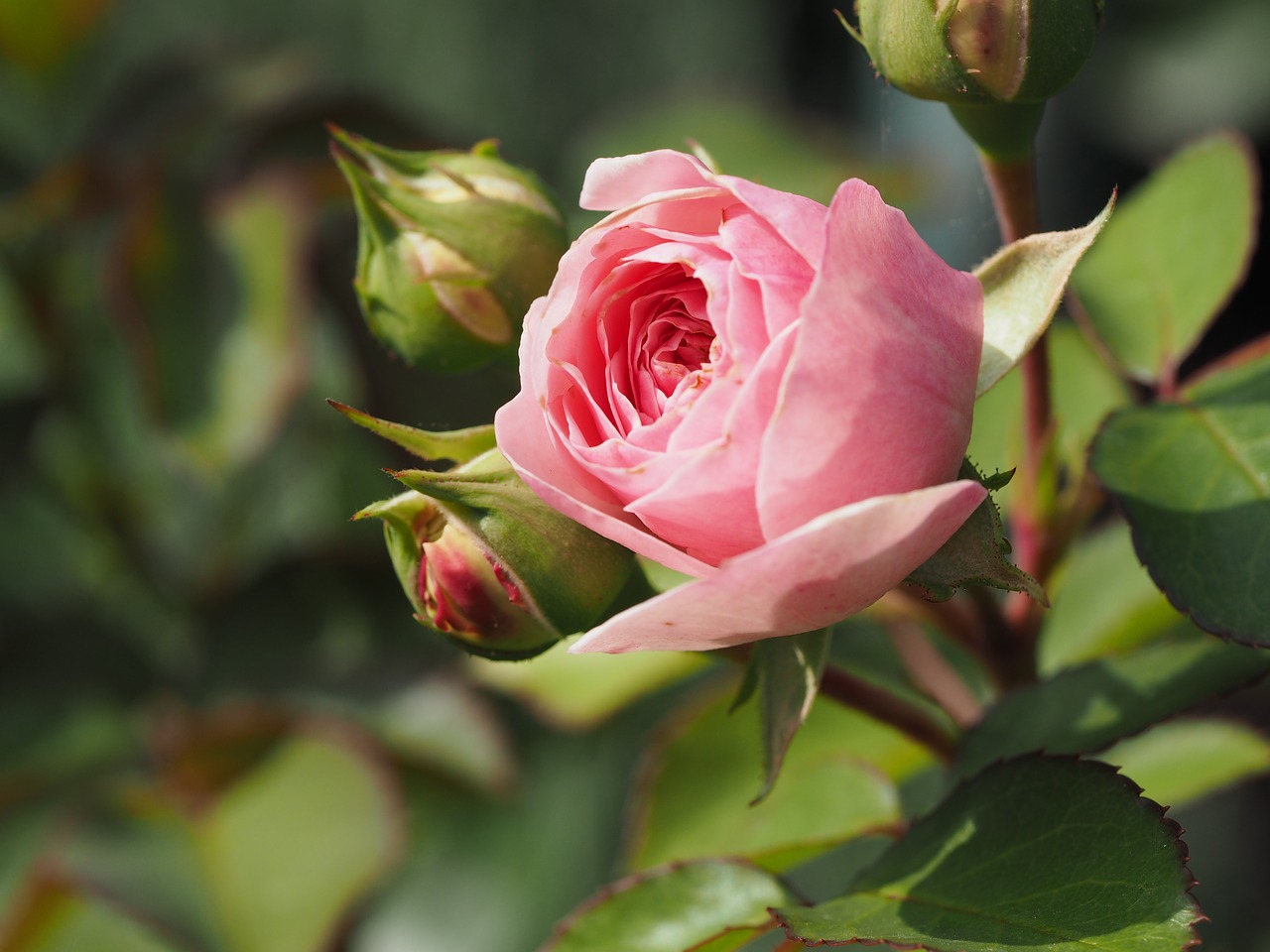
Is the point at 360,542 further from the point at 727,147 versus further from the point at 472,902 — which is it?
the point at 727,147

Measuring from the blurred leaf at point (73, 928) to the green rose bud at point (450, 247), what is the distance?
0.46 meters

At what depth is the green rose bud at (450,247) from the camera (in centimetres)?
46

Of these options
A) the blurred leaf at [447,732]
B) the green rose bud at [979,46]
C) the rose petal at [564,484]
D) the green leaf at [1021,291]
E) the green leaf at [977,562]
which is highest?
the green rose bud at [979,46]

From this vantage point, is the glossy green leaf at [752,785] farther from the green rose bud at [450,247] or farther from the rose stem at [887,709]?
the green rose bud at [450,247]

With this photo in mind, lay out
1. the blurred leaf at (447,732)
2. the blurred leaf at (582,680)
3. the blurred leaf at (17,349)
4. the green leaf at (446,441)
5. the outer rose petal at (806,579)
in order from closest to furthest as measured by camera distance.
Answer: the outer rose petal at (806,579), the green leaf at (446,441), the blurred leaf at (582,680), the blurred leaf at (447,732), the blurred leaf at (17,349)

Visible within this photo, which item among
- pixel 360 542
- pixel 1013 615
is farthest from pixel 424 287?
pixel 360 542

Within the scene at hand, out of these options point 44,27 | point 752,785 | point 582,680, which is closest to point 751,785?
point 752,785

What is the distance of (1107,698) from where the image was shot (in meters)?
0.49

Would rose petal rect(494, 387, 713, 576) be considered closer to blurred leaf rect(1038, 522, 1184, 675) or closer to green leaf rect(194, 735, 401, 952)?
blurred leaf rect(1038, 522, 1184, 675)

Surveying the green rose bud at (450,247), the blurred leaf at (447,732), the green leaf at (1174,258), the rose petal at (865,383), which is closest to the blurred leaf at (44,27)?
Answer: the blurred leaf at (447,732)

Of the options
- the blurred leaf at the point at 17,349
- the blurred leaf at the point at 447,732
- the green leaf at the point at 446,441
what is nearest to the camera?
the green leaf at the point at 446,441

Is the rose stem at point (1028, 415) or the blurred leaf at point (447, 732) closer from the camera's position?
the rose stem at point (1028, 415)

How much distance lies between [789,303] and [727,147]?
76 cm

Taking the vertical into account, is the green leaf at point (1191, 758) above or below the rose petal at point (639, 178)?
below
